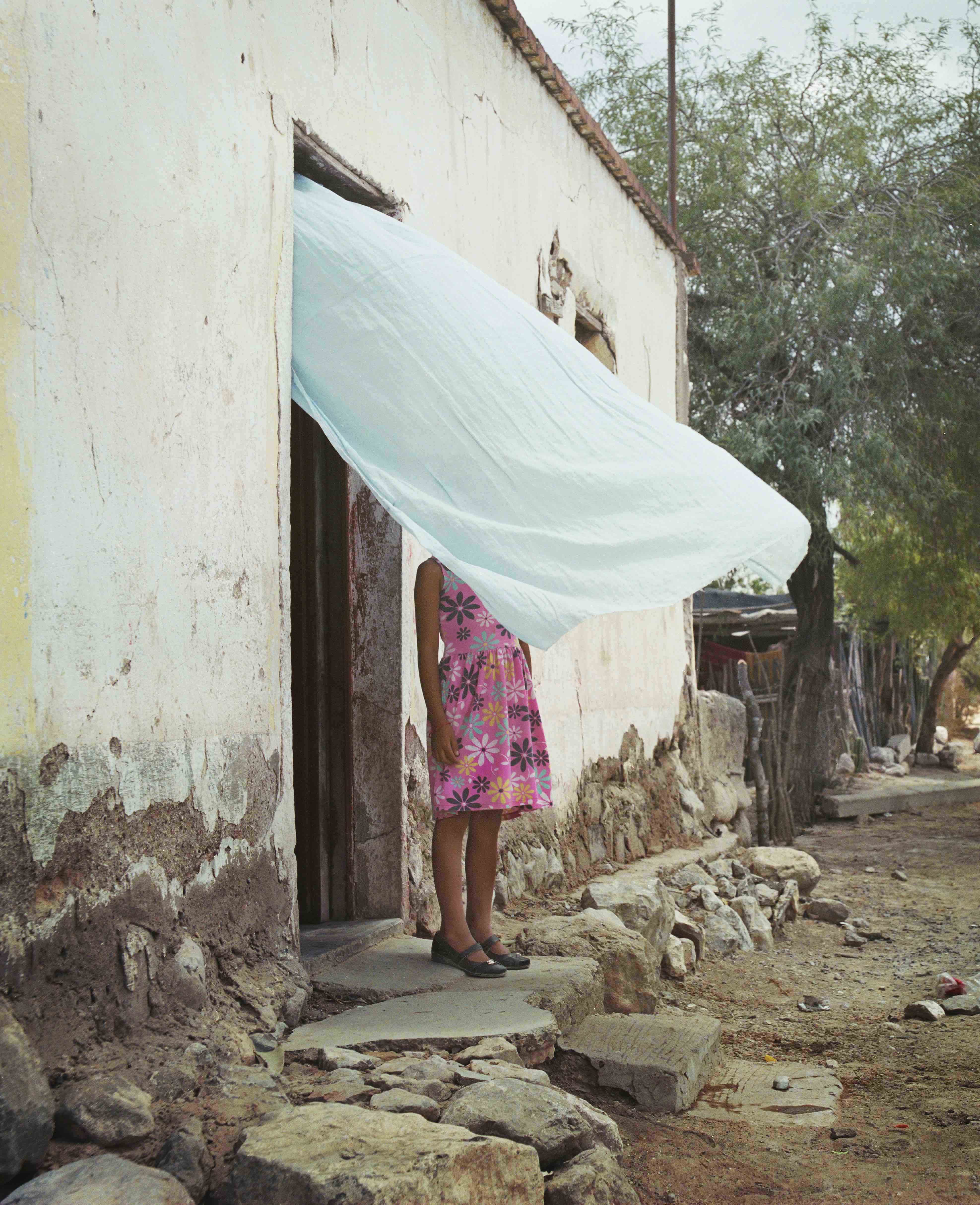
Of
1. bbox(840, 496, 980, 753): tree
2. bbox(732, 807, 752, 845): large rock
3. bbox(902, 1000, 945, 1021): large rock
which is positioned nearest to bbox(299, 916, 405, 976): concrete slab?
bbox(902, 1000, 945, 1021): large rock

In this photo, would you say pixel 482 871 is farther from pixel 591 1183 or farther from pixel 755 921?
pixel 755 921

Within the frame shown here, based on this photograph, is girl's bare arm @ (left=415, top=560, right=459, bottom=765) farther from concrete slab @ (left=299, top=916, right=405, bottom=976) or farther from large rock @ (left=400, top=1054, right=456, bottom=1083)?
large rock @ (left=400, top=1054, right=456, bottom=1083)

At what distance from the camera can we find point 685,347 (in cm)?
869

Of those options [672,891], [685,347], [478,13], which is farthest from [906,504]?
[478,13]

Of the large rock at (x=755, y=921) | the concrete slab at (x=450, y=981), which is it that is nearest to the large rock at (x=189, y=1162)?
the concrete slab at (x=450, y=981)

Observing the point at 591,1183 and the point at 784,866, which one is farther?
the point at 784,866

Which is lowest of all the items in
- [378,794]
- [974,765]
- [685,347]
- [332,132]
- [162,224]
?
[974,765]

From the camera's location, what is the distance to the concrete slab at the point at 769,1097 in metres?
3.26

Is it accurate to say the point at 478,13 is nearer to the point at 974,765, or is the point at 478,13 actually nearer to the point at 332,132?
the point at 332,132

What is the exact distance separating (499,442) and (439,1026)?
149cm

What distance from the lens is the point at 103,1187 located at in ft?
6.36

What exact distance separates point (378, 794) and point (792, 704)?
8357 millimetres

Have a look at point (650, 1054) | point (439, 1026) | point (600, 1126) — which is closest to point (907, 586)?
point (650, 1054)

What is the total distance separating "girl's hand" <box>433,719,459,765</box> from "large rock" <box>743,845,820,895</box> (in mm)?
4146
